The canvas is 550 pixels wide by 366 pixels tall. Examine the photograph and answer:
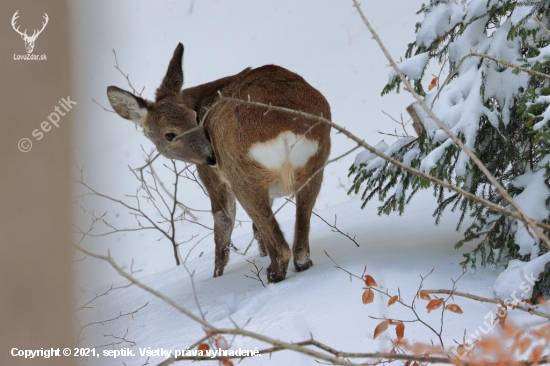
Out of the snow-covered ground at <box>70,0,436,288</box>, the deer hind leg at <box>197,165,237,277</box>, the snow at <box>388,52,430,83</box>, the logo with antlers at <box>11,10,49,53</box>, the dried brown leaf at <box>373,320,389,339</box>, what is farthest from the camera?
the snow-covered ground at <box>70,0,436,288</box>

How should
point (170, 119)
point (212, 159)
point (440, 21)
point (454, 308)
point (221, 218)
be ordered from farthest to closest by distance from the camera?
point (221, 218) < point (170, 119) < point (212, 159) < point (440, 21) < point (454, 308)

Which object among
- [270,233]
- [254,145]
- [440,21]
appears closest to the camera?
[440,21]

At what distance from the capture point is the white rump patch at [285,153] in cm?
502

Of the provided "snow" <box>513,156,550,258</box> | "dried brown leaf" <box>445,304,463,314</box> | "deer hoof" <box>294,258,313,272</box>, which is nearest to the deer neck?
"deer hoof" <box>294,258,313,272</box>

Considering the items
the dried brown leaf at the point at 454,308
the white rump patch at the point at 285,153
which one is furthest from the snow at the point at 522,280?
the white rump patch at the point at 285,153

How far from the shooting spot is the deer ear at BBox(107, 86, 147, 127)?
6.07m

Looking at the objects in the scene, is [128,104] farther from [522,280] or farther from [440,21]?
[522,280]

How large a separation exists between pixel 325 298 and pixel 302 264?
0.91 meters

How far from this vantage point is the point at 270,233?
5336mm

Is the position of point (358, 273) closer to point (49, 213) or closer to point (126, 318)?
point (126, 318)

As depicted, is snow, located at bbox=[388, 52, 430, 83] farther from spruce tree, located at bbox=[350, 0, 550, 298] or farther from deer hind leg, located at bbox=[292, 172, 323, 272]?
deer hind leg, located at bbox=[292, 172, 323, 272]

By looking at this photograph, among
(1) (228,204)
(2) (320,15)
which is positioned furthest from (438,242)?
(2) (320,15)

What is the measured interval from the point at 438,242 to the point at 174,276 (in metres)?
2.71

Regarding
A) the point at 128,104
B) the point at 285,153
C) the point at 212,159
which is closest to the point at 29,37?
the point at 285,153
